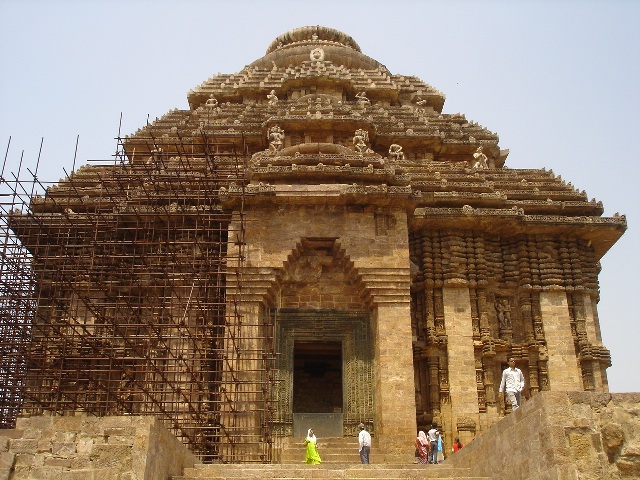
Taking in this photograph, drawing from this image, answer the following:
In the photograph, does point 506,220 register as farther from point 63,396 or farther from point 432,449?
point 63,396

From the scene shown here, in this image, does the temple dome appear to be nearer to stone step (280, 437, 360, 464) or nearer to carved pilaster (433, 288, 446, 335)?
carved pilaster (433, 288, 446, 335)

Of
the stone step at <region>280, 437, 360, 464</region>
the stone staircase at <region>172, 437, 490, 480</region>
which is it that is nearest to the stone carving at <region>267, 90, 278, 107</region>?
the stone step at <region>280, 437, 360, 464</region>

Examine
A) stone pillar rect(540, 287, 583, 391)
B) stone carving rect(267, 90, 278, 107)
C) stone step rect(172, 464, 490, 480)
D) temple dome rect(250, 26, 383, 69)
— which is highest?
temple dome rect(250, 26, 383, 69)

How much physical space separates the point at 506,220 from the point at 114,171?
11.6 metres

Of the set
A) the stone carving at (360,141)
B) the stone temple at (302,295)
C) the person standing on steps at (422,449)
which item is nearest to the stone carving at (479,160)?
the stone temple at (302,295)

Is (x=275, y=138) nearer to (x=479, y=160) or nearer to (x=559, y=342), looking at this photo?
(x=479, y=160)

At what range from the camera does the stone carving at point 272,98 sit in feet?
92.1

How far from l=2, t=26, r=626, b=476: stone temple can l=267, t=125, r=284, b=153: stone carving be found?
11 centimetres

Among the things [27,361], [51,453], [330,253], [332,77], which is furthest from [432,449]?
[332,77]

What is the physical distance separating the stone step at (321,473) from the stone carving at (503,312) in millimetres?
8664

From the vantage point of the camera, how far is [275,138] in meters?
24.0

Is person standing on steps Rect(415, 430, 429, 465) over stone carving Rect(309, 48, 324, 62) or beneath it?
beneath

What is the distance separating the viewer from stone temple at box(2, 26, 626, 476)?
18578mm

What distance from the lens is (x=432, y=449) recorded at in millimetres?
17703
